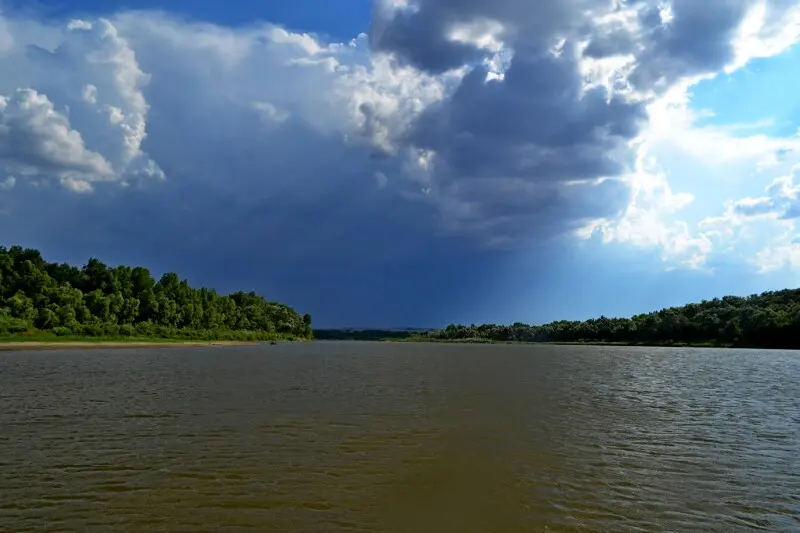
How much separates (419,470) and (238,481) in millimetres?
4856

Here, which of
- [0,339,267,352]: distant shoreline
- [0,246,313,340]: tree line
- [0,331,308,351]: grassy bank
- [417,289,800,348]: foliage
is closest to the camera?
[0,339,267,352]: distant shoreline

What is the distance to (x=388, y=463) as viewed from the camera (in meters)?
16.1

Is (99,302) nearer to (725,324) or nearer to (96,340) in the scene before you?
(96,340)

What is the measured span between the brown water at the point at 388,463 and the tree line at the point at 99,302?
83773 millimetres

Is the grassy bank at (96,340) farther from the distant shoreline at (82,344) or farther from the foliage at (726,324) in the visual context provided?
the foliage at (726,324)

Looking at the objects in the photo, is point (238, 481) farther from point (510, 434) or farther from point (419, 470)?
point (510, 434)

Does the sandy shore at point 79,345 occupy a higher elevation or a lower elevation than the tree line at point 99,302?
lower

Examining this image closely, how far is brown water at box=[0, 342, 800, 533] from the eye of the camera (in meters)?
11.4

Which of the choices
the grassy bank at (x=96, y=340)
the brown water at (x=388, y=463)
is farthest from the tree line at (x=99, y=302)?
the brown water at (x=388, y=463)

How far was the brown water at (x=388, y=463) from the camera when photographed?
11422 millimetres

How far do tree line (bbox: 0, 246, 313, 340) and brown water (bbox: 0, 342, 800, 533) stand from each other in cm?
8377

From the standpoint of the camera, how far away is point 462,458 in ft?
56.2

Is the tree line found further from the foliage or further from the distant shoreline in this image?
the foliage

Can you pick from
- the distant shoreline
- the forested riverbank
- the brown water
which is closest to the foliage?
the forested riverbank
